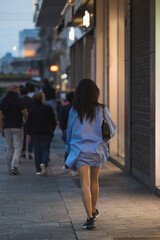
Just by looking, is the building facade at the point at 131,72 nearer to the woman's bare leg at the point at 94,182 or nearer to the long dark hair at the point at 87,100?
the woman's bare leg at the point at 94,182

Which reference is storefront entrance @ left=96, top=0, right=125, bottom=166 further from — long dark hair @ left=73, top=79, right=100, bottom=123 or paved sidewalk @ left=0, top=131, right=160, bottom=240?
long dark hair @ left=73, top=79, right=100, bottom=123

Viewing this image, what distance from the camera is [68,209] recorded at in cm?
773

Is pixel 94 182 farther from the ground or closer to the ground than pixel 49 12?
closer to the ground

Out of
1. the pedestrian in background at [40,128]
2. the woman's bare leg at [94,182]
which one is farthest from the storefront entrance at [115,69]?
the woman's bare leg at [94,182]

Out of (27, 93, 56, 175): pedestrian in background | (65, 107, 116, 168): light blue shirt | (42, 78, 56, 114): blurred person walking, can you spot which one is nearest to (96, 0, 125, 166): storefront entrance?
(27, 93, 56, 175): pedestrian in background

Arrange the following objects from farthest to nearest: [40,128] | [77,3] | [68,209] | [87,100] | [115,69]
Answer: [77,3]
[115,69]
[40,128]
[68,209]
[87,100]

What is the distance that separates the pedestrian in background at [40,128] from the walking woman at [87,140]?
175 inches

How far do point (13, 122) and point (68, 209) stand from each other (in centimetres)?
402

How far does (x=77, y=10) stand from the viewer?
646 inches

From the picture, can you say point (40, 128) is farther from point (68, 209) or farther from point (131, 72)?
point (68, 209)

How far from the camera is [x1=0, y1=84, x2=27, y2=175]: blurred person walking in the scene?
11.4 meters

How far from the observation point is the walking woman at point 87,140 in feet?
21.7

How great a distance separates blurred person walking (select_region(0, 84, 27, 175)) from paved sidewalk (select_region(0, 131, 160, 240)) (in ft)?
1.61

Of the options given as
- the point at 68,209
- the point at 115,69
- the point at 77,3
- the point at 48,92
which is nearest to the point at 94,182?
the point at 68,209
